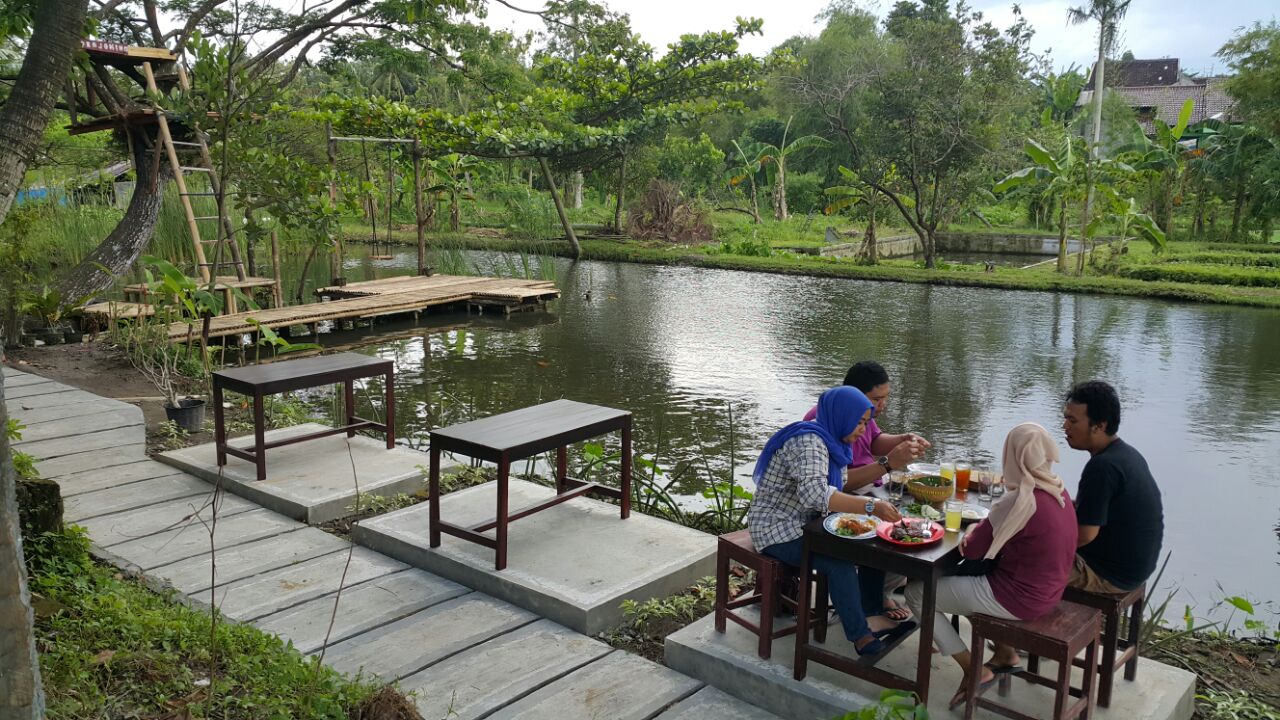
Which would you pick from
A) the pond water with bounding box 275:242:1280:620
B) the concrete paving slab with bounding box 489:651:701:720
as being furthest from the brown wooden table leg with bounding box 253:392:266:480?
the concrete paving slab with bounding box 489:651:701:720

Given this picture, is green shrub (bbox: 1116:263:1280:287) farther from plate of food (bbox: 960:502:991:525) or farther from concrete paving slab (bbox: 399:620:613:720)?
concrete paving slab (bbox: 399:620:613:720)

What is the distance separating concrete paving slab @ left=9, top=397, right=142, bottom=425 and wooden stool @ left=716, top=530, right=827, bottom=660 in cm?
508

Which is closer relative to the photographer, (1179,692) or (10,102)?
(10,102)

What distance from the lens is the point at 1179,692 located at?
3.31 m

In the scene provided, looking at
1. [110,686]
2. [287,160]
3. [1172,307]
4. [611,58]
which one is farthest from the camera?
[611,58]

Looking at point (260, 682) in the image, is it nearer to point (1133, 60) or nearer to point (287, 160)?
Result: point (287, 160)

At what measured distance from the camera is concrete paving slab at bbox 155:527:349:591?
4.25m

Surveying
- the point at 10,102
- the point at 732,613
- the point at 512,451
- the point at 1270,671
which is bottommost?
the point at 1270,671

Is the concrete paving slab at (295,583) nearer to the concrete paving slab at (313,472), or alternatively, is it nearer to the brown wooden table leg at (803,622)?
the concrete paving slab at (313,472)

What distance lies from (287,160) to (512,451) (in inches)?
244

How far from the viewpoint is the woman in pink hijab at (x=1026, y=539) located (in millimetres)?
3004

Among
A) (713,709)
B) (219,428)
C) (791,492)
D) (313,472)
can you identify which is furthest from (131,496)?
(791,492)

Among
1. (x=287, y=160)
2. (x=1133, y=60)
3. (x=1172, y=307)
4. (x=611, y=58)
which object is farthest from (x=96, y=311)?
(x=1133, y=60)

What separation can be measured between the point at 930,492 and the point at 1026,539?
25.0 inches
